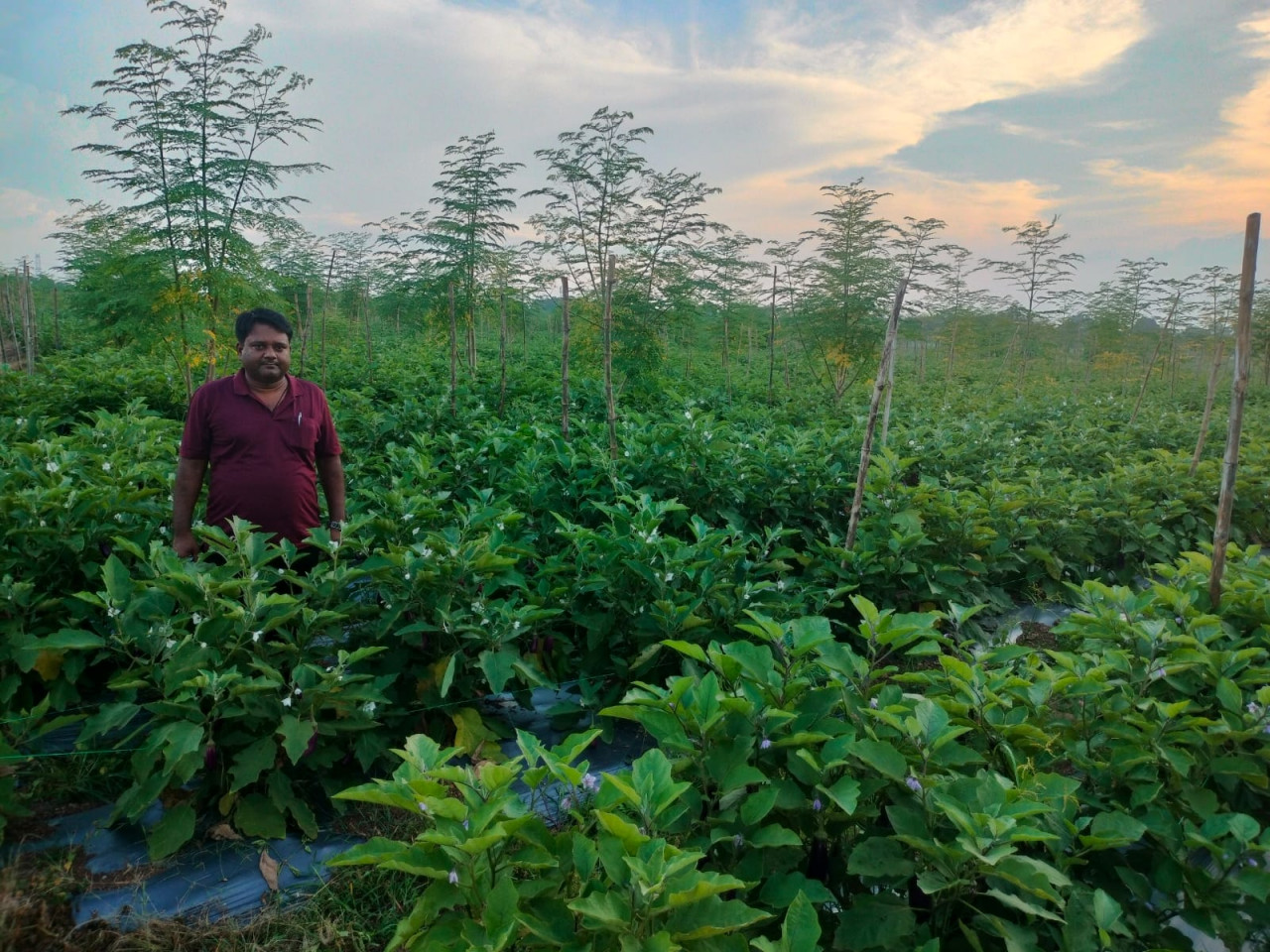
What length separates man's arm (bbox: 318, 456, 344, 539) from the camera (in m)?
3.48

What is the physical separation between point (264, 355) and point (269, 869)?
2.04 metres

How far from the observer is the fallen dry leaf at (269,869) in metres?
2.18

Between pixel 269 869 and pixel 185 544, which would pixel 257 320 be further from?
pixel 269 869

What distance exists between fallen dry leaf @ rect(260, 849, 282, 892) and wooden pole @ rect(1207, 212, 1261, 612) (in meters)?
3.43

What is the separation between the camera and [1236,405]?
2721 millimetres

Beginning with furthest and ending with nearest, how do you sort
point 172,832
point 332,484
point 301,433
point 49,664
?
point 332,484, point 301,433, point 49,664, point 172,832

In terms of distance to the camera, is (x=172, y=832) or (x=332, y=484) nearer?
(x=172, y=832)

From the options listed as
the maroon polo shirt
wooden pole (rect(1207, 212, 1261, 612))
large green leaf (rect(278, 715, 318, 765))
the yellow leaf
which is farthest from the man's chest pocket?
wooden pole (rect(1207, 212, 1261, 612))

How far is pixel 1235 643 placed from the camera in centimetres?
249

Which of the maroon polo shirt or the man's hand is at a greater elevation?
the maroon polo shirt

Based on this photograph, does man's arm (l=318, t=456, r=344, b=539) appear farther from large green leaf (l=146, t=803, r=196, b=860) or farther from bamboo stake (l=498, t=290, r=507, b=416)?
bamboo stake (l=498, t=290, r=507, b=416)

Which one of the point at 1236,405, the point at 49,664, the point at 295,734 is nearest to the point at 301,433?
the point at 49,664

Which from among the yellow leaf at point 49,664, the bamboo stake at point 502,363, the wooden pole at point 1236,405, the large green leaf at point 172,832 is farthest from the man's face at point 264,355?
the bamboo stake at point 502,363

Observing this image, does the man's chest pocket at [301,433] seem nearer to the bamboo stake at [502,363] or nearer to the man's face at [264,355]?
the man's face at [264,355]
